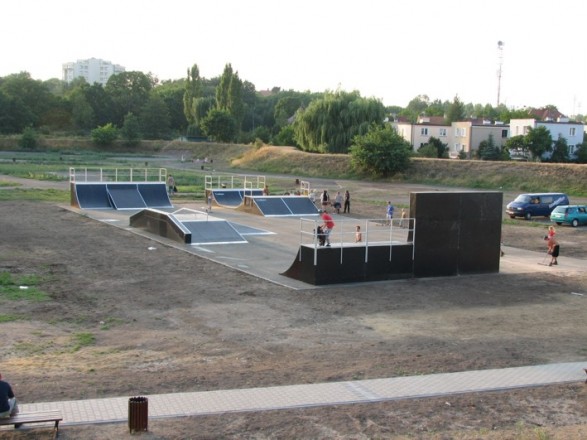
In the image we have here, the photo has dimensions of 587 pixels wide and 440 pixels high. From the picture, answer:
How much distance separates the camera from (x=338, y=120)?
8188 centimetres

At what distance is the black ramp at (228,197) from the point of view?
4353cm

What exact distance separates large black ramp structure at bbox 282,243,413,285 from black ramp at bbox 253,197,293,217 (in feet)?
56.7

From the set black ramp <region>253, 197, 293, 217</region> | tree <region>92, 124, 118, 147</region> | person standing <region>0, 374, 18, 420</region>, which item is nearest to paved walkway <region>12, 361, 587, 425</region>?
person standing <region>0, 374, 18, 420</region>

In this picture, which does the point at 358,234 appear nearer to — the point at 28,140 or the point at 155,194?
the point at 155,194

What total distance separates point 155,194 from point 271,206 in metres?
7.31

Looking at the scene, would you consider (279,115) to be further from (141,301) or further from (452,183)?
(141,301)

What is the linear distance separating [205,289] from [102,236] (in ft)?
36.2

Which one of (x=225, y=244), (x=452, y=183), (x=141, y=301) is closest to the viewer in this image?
(x=141, y=301)

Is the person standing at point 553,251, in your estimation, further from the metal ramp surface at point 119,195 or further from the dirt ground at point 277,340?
the metal ramp surface at point 119,195

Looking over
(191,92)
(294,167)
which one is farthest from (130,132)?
(294,167)

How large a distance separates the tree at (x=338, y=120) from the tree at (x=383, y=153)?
12815mm

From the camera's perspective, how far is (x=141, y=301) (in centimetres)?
1762

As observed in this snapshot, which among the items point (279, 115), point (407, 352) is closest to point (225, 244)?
point (407, 352)

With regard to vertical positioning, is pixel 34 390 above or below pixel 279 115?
below
